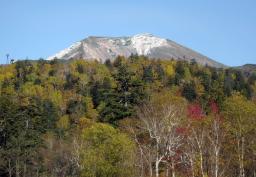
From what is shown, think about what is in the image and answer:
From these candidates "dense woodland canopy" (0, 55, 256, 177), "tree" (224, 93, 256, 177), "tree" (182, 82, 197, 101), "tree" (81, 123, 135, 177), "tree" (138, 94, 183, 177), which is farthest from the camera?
"tree" (182, 82, 197, 101)

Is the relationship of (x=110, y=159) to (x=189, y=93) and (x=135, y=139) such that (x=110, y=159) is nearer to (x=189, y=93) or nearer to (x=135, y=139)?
(x=135, y=139)

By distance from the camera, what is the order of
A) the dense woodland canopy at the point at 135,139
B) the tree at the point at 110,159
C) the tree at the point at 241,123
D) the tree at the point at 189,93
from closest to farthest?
the tree at the point at 110,159 < the dense woodland canopy at the point at 135,139 < the tree at the point at 241,123 < the tree at the point at 189,93

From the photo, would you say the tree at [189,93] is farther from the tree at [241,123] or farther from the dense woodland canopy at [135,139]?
the tree at [241,123]

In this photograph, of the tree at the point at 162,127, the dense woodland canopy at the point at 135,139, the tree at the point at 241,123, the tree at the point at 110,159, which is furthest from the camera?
the tree at the point at 241,123

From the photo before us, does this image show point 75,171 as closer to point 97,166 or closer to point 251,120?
point 97,166

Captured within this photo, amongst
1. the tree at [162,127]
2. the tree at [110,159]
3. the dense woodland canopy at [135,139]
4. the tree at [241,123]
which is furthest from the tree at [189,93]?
the tree at [110,159]

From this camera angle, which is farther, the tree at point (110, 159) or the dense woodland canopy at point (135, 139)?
the dense woodland canopy at point (135, 139)

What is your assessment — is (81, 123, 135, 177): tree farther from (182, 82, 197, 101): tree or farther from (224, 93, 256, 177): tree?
(182, 82, 197, 101): tree

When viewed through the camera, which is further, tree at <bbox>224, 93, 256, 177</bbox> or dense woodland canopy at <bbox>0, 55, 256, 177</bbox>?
tree at <bbox>224, 93, 256, 177</bbox>

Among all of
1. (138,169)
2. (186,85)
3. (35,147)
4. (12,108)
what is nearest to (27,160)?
(35,147)

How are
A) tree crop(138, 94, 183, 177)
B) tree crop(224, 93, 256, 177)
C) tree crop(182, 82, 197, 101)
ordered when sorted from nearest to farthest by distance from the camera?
tree crop(138, 94, 183, 177), tree crop(224, 93, 256, 177), tree crop(182, 82, 197, 101)

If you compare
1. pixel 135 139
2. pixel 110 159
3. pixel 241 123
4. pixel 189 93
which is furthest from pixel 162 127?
pixel 189 93

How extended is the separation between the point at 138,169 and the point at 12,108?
21212 millimetres

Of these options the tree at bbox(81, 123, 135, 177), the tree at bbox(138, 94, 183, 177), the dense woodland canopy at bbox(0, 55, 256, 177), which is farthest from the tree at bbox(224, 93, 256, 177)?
the tree at bbox(81, 123, 135, 177)
